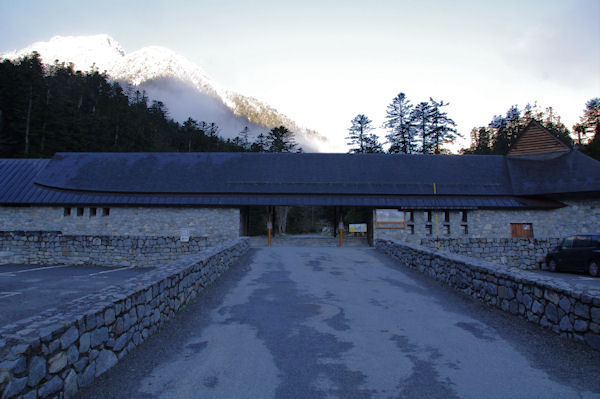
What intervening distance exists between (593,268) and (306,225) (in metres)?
48.0

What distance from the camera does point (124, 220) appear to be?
81.1 ft

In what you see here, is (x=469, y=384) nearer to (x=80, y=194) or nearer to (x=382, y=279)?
(x=382, y=279)

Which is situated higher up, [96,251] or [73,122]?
[73,122]

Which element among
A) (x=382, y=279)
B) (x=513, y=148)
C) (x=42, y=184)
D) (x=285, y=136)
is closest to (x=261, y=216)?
(x=285, y=136)

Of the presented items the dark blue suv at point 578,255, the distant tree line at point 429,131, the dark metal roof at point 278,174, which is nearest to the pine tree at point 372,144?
the distant tree line at point 429,131

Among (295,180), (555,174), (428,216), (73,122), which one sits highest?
(73,122)

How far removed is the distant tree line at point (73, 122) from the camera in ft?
142

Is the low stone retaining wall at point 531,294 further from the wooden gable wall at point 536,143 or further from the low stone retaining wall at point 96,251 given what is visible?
the wooden gable wall at point 536,143

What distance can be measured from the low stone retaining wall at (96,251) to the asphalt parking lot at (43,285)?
543mm

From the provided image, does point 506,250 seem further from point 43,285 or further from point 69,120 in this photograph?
point 69,120

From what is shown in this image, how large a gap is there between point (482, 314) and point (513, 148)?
88.4ft

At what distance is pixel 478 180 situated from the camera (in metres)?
27.1

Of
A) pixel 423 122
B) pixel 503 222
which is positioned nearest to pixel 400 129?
pixel 423 122

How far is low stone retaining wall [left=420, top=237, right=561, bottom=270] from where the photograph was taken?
16.2 metres
